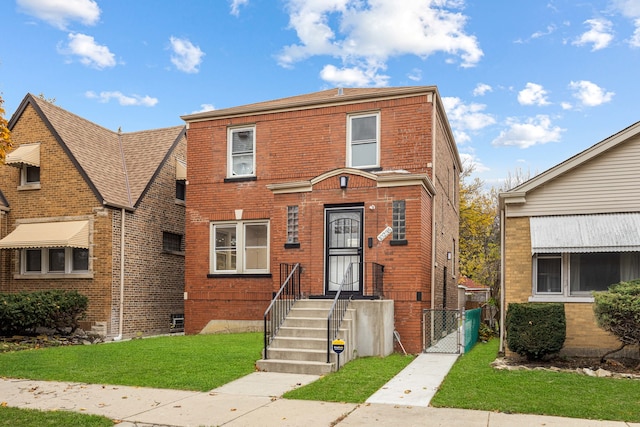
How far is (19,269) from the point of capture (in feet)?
63.6

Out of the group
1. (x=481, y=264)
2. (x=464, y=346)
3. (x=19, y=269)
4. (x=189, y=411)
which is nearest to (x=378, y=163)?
(x=464, y=346)

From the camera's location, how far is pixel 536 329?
11.3 meters

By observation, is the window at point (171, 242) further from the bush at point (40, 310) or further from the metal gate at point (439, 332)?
the metal gate at point (439, 332)

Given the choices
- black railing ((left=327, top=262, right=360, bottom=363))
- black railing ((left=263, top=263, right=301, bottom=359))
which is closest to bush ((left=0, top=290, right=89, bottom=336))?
black railing ((left=263, top=263, right=301, bottom=359))

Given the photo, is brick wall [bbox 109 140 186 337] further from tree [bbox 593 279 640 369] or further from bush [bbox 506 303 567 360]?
tree [bbox 593 279 640 369]

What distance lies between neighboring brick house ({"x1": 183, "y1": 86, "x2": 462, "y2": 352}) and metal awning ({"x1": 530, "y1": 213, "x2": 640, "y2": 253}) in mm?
2802

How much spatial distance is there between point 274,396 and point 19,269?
13.9 meters

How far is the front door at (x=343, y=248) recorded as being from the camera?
Result: 1474cm

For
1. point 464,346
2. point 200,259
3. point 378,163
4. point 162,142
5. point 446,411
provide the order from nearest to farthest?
point 446,411
point 464,346
point 378,163
point 200,259
point 162,142

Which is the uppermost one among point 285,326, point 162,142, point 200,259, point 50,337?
point 162,142

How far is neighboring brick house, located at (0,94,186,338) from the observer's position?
715 inches

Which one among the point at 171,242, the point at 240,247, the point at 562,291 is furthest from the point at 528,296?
the point at 171,242

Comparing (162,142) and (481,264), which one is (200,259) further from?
(481,264)

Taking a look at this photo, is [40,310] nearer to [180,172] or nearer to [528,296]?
[180,172]
